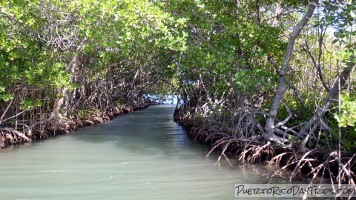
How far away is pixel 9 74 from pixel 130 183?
11.3 feet

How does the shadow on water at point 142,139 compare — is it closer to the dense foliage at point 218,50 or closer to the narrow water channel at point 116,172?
the narrow water channel at point 116,172

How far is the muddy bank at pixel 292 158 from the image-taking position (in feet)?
15.4

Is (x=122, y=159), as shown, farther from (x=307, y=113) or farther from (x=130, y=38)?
(x=307, y=113)

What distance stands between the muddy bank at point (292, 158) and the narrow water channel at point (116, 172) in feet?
1.07

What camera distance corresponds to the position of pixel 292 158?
5512 mm

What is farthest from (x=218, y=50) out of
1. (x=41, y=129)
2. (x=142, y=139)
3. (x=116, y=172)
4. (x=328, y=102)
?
(x=41, y=129)

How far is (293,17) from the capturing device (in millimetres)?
8383

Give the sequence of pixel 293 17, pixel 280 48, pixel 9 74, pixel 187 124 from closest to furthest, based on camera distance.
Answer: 1. pixel 280 48
2. pixel 9 74
3. pixel 293 17
4. pixel 187 124

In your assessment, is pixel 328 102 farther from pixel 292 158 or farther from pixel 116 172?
pixel 116 172

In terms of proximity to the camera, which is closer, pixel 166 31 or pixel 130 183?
pixel 130 183

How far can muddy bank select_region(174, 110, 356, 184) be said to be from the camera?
15.4ft

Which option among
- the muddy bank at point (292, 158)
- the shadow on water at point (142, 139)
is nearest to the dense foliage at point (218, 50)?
the muddy bank at point (292, 158)

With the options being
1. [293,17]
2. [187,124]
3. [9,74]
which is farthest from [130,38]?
[187,124]

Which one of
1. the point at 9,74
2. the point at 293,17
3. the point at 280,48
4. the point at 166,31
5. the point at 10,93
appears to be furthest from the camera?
the point at 293,17
